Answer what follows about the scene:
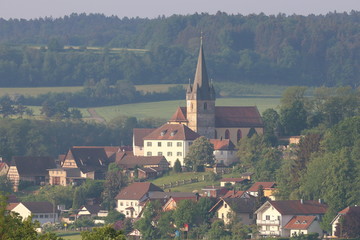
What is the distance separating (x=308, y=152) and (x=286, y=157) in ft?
28.1

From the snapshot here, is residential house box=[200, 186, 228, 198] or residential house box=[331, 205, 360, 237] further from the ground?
residential house box=[200, 186, 228, 198]

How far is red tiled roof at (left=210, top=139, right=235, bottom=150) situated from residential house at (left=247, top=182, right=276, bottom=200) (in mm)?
13227

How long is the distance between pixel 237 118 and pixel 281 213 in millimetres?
34218

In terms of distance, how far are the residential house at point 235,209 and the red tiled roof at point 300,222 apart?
363 centimetres

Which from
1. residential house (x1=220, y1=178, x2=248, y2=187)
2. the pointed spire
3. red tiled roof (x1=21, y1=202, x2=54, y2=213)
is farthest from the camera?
the pointed spire

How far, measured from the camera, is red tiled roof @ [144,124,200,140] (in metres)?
119

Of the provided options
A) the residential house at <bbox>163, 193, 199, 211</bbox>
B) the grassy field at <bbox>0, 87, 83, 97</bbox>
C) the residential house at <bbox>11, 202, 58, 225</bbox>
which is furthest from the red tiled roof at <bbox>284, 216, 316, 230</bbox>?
the grassy field at <bbox>0, 87, 83, 97</bbox>

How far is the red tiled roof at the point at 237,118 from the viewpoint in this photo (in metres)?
124

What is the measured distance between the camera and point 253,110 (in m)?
126

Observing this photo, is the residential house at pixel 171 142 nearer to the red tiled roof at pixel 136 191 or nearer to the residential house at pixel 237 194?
the red tiled roof at pixel 136 191

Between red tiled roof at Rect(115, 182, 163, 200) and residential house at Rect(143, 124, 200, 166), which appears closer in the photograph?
red tiled roof at Rect(115, 182, 163, 200)

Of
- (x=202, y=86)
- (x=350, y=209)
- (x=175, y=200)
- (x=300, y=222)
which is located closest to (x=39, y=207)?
(x=175, y=200)

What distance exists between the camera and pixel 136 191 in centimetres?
10488

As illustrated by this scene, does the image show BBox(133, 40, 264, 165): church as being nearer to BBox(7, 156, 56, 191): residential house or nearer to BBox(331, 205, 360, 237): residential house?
BBox(7, 156, 56, 191): residential house
